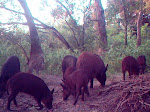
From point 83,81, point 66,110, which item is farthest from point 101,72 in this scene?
point 66,110

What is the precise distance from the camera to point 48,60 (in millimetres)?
10664

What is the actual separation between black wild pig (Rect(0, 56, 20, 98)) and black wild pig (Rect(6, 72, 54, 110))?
103cm

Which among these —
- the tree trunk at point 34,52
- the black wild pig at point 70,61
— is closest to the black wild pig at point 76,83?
the black wild pig at point 70,61

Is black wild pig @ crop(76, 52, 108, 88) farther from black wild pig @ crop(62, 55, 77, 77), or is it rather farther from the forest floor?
black wild pig @ crop(62, 55, 77, 77)

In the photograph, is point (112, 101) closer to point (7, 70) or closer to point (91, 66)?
point (91, 66)

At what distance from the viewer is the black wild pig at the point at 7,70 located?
629 cm

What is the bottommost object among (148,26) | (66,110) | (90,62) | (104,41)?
(66,110)

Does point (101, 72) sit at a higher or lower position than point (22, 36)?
lower

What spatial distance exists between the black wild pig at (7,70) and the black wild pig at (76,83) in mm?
2267

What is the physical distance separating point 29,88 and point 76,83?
153 cm

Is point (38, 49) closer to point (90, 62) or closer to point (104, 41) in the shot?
point (90, 62)

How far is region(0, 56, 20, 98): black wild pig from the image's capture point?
20.7ft

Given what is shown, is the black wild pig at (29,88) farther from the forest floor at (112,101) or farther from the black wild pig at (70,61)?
the black wild pig at (70,61)

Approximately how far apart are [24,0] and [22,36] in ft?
6.58
